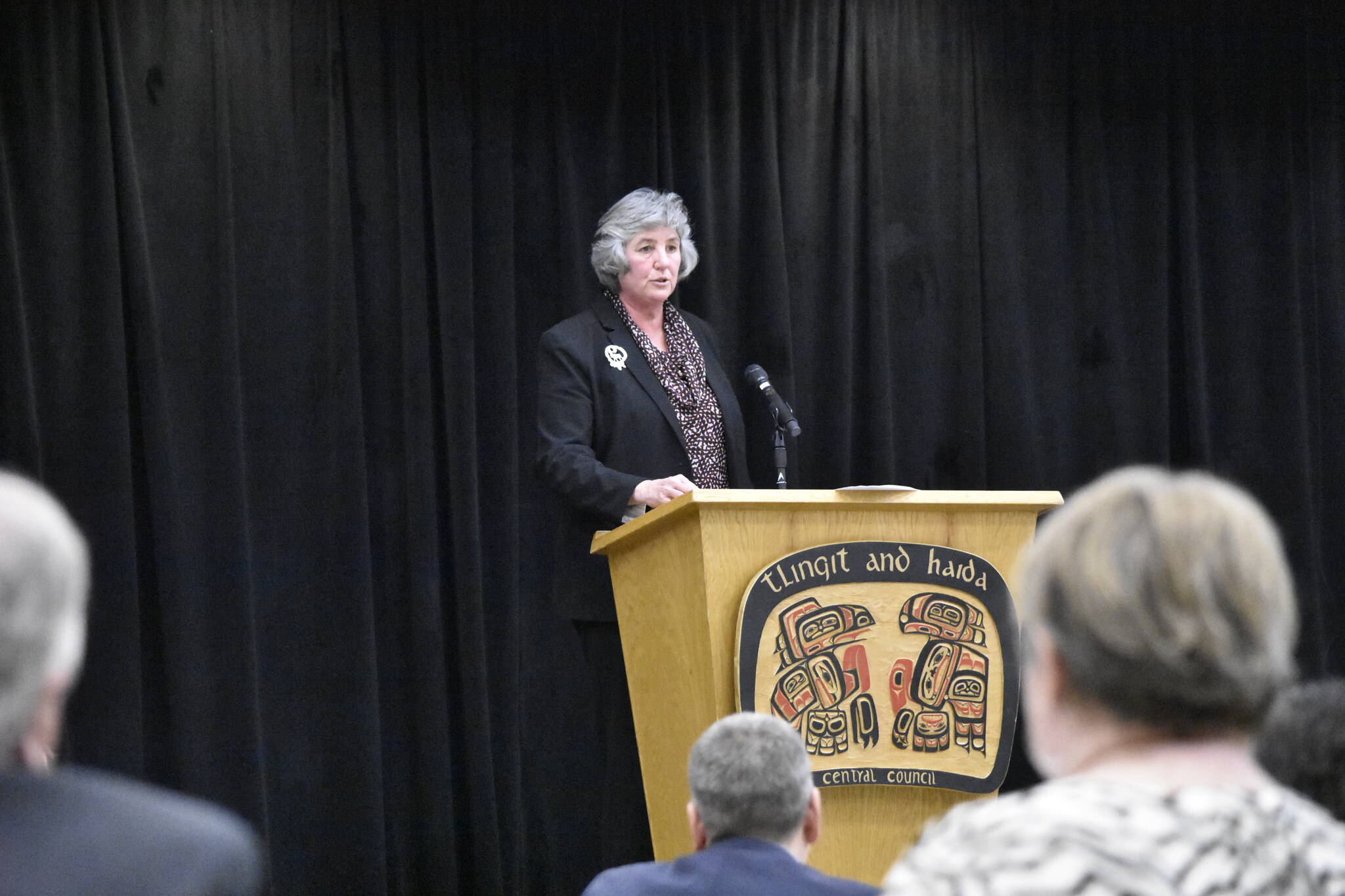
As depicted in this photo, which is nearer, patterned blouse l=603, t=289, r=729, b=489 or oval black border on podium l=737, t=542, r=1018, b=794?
oval black border on podium l=737, t=542, r=1018, b=794

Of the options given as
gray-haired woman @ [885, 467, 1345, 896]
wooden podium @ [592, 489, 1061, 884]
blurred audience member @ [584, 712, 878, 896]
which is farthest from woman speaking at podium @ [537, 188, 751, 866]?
gray-haired woman @ [885, 467, 1345, 896]

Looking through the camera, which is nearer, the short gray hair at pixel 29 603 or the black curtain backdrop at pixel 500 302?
the short gray hair at pixel 29 603

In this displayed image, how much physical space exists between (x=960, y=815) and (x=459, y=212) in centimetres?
339

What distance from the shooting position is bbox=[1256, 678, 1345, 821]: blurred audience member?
4.48ft

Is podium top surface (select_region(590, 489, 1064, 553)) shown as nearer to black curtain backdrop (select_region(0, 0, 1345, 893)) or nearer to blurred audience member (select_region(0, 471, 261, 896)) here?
black curtain backdrop (select_region(0, 0, 1345, 893))

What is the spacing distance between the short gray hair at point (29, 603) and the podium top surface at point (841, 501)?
5.71ft

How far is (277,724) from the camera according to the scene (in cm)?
394

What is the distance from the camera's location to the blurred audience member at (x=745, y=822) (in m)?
1.65

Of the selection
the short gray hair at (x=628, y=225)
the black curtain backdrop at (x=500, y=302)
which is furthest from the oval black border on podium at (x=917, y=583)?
the black curtain backdrop at (x=500, y=302)

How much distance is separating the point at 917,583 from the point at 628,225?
1.24 m

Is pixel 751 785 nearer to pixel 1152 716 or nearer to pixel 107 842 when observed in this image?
pixel 1152 716

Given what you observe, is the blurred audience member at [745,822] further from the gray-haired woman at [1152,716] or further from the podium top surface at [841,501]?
the podium top surface at [841,501]

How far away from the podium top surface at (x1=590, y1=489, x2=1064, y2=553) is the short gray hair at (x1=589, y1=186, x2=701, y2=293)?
0.89m

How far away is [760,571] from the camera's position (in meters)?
2.69
